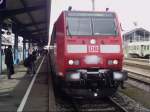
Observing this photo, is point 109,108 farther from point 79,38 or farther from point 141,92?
point 141,92

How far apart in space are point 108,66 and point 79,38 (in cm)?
131

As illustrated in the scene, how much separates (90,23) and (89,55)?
4.31 ft

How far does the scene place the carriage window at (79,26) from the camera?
547 inches

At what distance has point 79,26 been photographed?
14047 mm

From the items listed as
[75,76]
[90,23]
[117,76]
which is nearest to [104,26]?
[90,23]

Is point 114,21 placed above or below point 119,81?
above

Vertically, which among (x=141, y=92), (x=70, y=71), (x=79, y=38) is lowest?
(x=141, y=92)

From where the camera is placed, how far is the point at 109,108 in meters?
12.9

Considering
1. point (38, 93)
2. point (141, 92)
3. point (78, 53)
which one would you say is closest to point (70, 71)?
point (78, 53)

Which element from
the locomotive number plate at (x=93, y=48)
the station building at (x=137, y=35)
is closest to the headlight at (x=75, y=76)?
the locomotive number plate at (x=93, y=48)

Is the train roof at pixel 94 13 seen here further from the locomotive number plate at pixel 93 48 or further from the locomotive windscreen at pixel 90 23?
the locomotive number plate at pixel 93 48

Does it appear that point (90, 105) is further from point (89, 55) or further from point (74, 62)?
point (89, 55)

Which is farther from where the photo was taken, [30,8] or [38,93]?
[30,8]

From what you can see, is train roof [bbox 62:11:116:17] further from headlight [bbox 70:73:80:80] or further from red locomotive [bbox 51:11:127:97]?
headlight [bbox 70:73:80:80]
